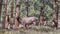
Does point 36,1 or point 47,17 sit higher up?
point 36,1

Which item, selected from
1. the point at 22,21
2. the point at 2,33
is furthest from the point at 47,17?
the point at 2,33

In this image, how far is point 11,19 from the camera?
16.4m

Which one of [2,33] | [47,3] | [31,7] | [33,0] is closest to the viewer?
[2,33]

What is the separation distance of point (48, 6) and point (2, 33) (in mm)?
16861

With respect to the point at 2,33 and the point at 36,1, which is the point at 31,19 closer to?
the point at 2,33

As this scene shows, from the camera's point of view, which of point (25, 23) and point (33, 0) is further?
point (33, 0)

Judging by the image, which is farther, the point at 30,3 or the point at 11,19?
the point at 30,3

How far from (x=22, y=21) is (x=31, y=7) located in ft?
44.4

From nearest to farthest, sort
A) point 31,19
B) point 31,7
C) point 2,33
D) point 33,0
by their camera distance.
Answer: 1. point 2,33
2. point 31,19
3. point 33,0
4. point 31,7

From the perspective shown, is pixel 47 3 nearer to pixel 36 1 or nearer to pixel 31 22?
pixel 36 1

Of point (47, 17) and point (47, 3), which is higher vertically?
point (47, 3)

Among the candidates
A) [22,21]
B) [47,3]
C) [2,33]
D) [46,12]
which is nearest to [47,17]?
[46,12]

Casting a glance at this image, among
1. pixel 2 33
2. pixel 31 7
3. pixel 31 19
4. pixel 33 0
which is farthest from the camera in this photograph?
pixel 31 7

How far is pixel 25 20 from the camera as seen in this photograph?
16.6 m
